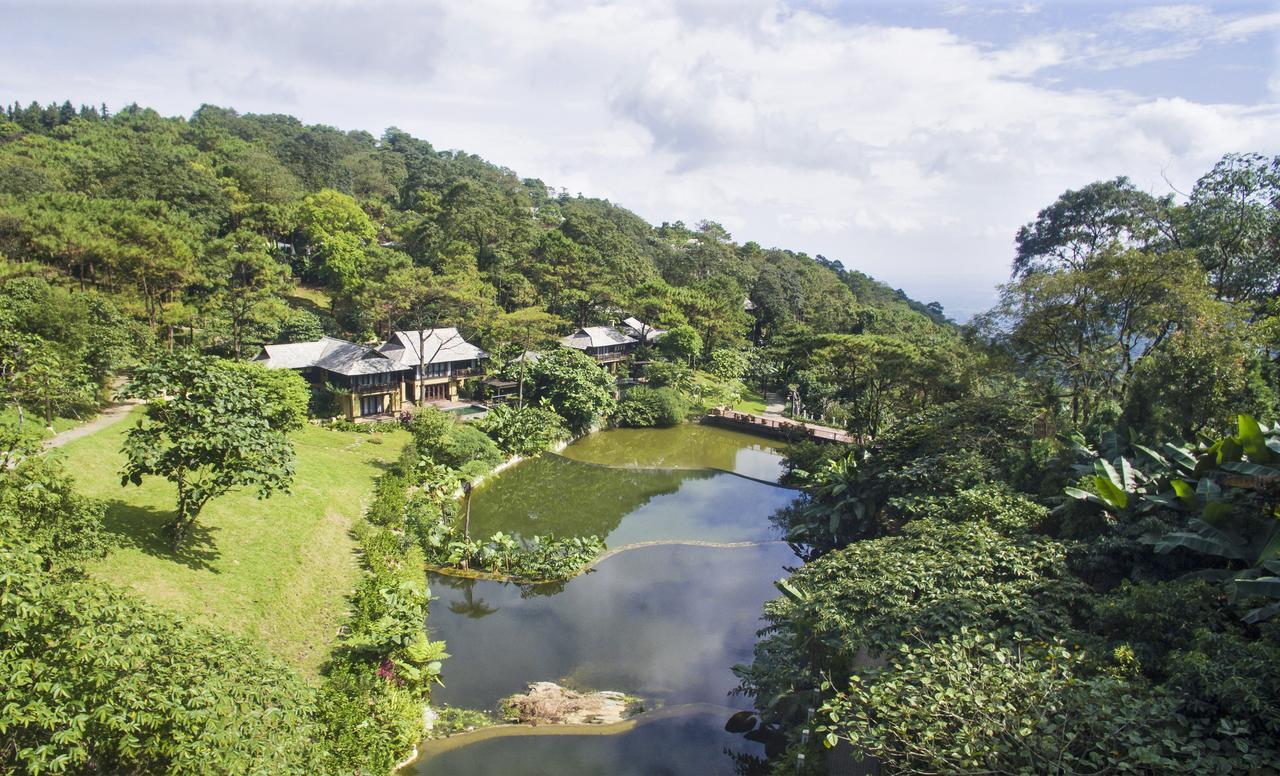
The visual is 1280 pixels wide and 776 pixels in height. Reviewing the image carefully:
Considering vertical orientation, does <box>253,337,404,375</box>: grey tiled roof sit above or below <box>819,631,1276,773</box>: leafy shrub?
above

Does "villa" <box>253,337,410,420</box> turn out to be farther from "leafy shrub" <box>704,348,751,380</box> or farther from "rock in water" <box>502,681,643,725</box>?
"leafy shrub" <box>704,348,751,380</box>

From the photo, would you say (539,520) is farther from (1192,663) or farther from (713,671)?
(1192,663)

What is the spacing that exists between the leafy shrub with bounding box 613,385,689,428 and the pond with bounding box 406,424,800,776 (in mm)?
6155

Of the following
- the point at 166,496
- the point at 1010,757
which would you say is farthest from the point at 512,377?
the point at 1010,757

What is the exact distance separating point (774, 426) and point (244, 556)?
2466 cm

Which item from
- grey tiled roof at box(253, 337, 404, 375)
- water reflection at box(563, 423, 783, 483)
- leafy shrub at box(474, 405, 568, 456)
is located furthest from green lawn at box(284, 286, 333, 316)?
water reflection at box(563, 423, 783, 483)

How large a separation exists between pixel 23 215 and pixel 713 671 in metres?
30.7

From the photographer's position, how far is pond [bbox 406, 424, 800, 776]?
1147cm

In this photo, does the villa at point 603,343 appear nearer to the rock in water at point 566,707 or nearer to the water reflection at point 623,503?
the water reflection at point 623,503

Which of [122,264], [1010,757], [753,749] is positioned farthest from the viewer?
[122,264]

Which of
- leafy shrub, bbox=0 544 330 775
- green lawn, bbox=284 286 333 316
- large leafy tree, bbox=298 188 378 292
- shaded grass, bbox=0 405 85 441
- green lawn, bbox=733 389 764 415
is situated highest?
large leafy tree, bbox=298 188 378 292

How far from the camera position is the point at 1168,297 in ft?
53.7

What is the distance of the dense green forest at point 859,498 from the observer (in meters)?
6.44

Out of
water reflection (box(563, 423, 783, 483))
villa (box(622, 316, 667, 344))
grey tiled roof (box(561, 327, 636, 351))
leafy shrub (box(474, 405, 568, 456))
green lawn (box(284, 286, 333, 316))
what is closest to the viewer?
leafy shrub (box(474, 405, 568, 456))
